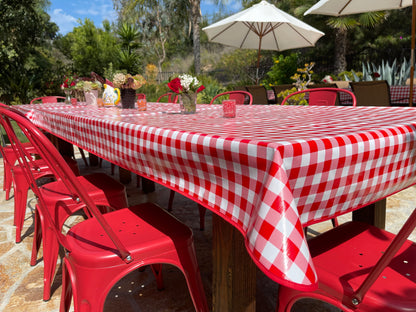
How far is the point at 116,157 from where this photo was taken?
1.27 meters

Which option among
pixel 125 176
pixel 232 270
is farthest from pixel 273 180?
pixel 125 176

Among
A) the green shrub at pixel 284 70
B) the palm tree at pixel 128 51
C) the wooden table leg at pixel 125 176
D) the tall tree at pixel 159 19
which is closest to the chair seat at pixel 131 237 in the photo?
the wooden table leg at pixel 125 176

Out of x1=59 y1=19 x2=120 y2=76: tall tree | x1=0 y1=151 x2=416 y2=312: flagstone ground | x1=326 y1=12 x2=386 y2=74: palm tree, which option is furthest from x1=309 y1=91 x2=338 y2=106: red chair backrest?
x1=59 y1=19 x2=120 y2=76: tall tree

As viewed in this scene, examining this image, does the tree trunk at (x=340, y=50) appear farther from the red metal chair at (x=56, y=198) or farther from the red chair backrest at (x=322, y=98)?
the red metal chair at (x=56, y=198)

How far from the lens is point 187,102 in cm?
177

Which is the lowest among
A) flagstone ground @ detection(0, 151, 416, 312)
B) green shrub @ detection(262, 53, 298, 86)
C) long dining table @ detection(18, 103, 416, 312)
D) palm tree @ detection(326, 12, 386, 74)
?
flagstone ground @ detection(0, 151, 416, 312)

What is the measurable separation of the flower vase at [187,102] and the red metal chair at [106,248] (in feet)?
2.52

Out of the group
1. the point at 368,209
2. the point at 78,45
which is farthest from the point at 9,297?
the point at 78,45

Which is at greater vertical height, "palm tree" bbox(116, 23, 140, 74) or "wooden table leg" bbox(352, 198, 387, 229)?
"palm tree" bbox(116, 23, 140, 74)

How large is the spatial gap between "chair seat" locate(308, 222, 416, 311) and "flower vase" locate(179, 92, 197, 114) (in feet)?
3.49

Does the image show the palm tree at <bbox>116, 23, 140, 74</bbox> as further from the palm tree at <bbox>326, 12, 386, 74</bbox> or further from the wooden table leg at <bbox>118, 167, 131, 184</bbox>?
the wooden table leg at <bbox>118, 167, 131, 184</bbox>

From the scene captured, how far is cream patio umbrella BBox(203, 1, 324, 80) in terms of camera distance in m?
5.82

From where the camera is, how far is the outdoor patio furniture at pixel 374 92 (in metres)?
3.41

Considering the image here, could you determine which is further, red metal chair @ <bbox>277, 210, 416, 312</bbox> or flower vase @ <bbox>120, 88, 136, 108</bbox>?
flower vase @ <bbox>120, 88, 136, 108</bbox>
